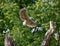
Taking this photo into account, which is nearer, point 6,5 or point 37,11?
point 37,11

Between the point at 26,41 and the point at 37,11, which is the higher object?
the point at 37,11

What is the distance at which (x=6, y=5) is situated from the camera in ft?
14.2

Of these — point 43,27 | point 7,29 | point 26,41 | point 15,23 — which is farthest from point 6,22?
point 43,27

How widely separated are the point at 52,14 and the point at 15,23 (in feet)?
2.47

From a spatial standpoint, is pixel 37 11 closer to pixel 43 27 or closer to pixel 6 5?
pixel 43 27

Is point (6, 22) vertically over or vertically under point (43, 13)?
under

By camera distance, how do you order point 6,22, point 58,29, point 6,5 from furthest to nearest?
point 6,22, point 6,5, point 58,29

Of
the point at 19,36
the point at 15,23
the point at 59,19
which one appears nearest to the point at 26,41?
the point at 19,36

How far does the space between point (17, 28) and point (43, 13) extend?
549mm

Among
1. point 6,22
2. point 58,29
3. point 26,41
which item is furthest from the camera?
point 6,22

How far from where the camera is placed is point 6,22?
4.64 m

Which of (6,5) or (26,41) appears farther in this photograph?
(6,5)

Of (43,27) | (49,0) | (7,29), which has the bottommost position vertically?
(7,29)

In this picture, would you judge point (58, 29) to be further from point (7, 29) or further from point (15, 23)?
point (7, 29)
